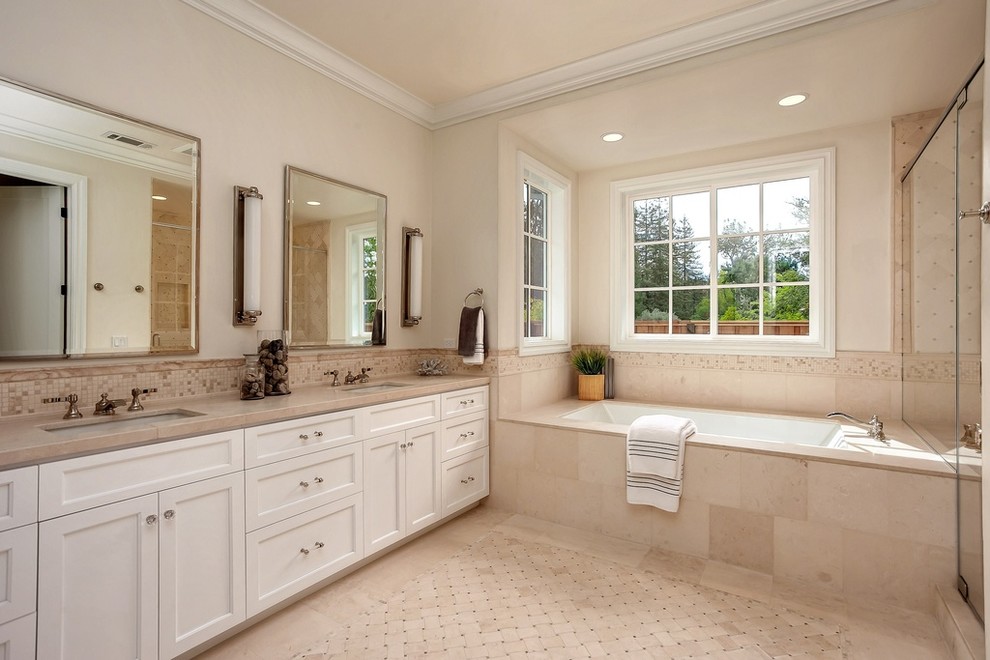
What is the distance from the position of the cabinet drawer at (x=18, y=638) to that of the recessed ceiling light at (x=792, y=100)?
3.87 m

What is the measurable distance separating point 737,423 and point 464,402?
1.83 m

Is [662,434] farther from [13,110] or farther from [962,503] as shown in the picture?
[13,110]

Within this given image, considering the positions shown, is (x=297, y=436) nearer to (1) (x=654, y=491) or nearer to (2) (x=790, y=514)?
(1) (x=654, y=491)

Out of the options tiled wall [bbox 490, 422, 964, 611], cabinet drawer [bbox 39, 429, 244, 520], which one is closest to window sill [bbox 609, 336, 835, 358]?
tiled wall [bbox 490, 422, 964, 611]

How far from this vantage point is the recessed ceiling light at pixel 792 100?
287 cm

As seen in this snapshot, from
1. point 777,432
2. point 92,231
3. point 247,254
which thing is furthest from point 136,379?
point 777,432

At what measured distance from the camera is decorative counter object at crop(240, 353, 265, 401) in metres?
2.20

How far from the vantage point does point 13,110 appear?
5.66 ft

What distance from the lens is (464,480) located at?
10.0ft

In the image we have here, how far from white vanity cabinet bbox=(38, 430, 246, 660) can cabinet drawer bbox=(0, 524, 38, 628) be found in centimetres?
2

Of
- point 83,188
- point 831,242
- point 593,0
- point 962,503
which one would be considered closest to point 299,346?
point 83,188

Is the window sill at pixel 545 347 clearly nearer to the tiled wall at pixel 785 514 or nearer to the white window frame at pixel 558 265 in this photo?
the white window frame at pixel 558 265

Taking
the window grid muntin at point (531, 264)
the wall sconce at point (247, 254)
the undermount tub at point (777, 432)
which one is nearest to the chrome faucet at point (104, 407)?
the wall sconce at point (247, 254)

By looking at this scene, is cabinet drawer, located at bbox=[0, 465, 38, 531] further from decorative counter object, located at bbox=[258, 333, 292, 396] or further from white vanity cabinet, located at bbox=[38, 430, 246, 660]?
decorative counter object, located at bbox=[258, 333, 292, 396]
